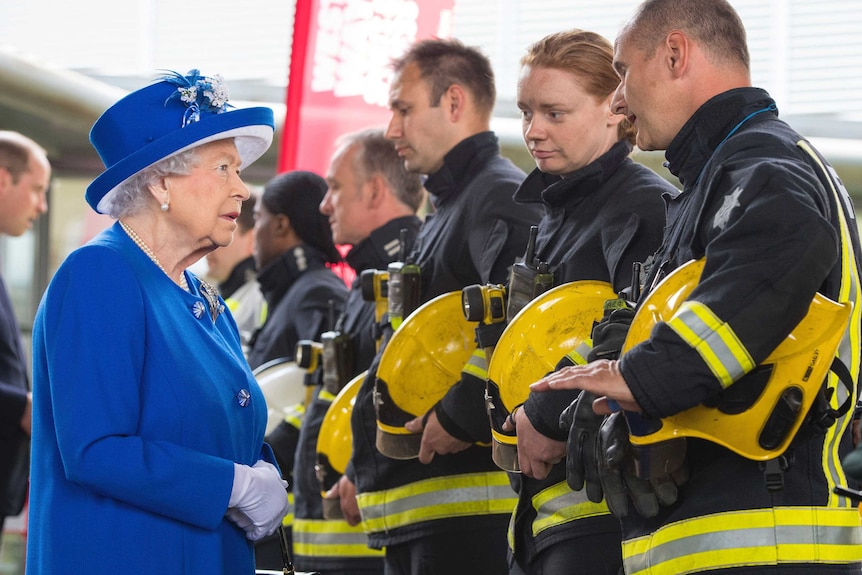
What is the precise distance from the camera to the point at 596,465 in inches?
86.0

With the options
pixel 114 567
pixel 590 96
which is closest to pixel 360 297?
pixel 590 96

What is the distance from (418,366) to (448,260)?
0.37 meters

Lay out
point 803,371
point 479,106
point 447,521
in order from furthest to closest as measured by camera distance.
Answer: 1. point 479,106
2. point 447,521
3. point 803,371

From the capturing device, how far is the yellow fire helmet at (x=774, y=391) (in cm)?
189

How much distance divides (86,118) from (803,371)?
6.68 metres

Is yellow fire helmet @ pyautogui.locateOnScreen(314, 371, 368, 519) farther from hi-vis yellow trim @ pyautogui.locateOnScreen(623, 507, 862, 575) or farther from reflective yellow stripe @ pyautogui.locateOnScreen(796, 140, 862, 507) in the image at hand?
reflective yellow stripe @ pyautogui.locateOnScreen(796, 140, 862, 507)

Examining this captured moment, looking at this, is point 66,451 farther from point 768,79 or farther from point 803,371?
point 768,79

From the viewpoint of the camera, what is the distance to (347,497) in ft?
11.9

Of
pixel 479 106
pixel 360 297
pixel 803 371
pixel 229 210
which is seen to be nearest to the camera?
pixel 803 371

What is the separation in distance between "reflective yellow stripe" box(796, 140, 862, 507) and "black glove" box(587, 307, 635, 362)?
38 cm

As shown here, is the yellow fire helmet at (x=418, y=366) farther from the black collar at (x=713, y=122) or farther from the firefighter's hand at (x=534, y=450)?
the black collar at (x=713, y=122)

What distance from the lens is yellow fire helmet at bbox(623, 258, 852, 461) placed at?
A: 1.89 meters

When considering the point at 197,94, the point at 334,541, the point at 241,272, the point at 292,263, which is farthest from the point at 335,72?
the point at 197,94

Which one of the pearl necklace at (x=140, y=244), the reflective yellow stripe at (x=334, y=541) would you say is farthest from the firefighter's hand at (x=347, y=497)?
the pearl necklace at (x=140, y=244)
